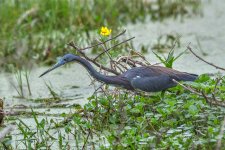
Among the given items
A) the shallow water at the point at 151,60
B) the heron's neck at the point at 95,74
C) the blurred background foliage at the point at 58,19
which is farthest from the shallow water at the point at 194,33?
the heron's neck at the point at 95,74

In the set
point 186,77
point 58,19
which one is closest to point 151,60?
point 58,19

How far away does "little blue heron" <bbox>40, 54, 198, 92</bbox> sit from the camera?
383cm

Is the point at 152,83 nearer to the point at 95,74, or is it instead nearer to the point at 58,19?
the point at 95,74

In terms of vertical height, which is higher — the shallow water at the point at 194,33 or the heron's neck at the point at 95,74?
the shallow water at the point at 194,33

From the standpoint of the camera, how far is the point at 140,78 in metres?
3.84

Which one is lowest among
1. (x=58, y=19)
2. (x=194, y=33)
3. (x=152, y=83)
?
(x=152, y=83)

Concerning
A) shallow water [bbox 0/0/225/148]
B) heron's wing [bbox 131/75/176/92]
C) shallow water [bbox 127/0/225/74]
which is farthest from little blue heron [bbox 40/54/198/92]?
shallow water [bbox 127/0/225/74]

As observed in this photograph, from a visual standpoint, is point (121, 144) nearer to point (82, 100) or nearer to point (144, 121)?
point (144, 121)

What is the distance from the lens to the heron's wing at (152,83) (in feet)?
12.6

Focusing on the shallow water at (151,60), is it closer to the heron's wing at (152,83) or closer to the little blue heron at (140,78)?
the little blue heron at (140,78)

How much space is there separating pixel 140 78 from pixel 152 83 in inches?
2.6

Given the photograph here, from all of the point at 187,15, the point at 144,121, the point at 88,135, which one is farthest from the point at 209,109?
the point at 187,15

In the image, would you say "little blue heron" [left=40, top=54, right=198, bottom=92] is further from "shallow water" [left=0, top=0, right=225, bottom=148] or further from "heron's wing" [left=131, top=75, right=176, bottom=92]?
"shallow water" [left=0, top=0, right=225, bottom=148]

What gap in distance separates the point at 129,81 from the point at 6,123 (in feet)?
2.77
